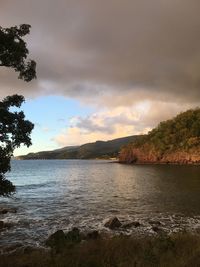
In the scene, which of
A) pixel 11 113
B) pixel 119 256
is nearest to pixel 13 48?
pixel 11 113

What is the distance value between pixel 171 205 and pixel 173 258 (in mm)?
31541

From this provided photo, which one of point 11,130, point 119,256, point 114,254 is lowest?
point 114,254

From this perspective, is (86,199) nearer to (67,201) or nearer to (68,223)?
(67,201)

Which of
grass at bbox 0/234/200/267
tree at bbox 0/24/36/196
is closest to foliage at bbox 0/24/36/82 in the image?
tree at bbox 0/24/36/196

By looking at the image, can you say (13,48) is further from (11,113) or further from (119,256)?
(119,256)

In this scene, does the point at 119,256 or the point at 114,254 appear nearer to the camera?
the point at 119,256

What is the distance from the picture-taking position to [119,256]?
19.0m

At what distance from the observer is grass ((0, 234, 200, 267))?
16.4 m

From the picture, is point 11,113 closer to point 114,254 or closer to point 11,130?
point 11,130

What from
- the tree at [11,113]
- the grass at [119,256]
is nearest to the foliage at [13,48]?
the tree at [11,113]

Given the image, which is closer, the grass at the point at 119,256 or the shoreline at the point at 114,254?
the grass at the point at 119,256

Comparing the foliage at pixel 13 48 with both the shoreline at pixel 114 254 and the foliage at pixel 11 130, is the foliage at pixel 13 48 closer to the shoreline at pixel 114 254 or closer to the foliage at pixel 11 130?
the foliage at pixel 11 130

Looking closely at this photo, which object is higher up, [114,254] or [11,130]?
[11,130]

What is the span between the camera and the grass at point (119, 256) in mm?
16352
